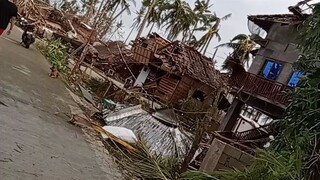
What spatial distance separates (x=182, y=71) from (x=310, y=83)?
1986 centimetres

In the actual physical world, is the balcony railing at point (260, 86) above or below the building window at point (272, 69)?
below

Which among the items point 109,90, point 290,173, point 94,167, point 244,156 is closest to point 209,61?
point 109,90

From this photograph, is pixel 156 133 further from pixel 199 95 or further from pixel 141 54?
pixel 141 54

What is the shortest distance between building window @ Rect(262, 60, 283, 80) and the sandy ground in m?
10.3

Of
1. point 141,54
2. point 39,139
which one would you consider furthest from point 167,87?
point 39,139

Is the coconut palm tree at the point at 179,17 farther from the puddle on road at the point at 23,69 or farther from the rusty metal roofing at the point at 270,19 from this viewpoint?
the puddle on road at the point at 23,69

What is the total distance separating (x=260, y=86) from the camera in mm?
15672

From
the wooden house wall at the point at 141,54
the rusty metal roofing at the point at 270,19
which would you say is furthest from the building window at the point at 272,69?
the wooden house wall at the point at 141,54

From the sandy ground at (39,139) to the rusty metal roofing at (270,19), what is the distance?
37.5ft

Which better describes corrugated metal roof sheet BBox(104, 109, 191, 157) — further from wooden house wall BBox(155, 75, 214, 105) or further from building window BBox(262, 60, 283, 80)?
wooden house wall BBox(155, 75, 214, 105)

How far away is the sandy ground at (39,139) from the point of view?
234 inches

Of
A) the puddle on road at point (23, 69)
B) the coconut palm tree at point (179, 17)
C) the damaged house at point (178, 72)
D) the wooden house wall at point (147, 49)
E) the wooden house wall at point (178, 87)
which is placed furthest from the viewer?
the coconut palm tree at point (179, 17)

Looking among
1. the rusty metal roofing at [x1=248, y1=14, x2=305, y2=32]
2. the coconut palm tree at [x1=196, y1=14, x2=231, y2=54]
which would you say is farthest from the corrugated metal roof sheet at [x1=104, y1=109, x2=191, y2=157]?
the coconut palm tree at [x1=196, y1=14, x2=231, y2=54]

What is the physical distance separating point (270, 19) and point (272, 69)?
278 centimetres
